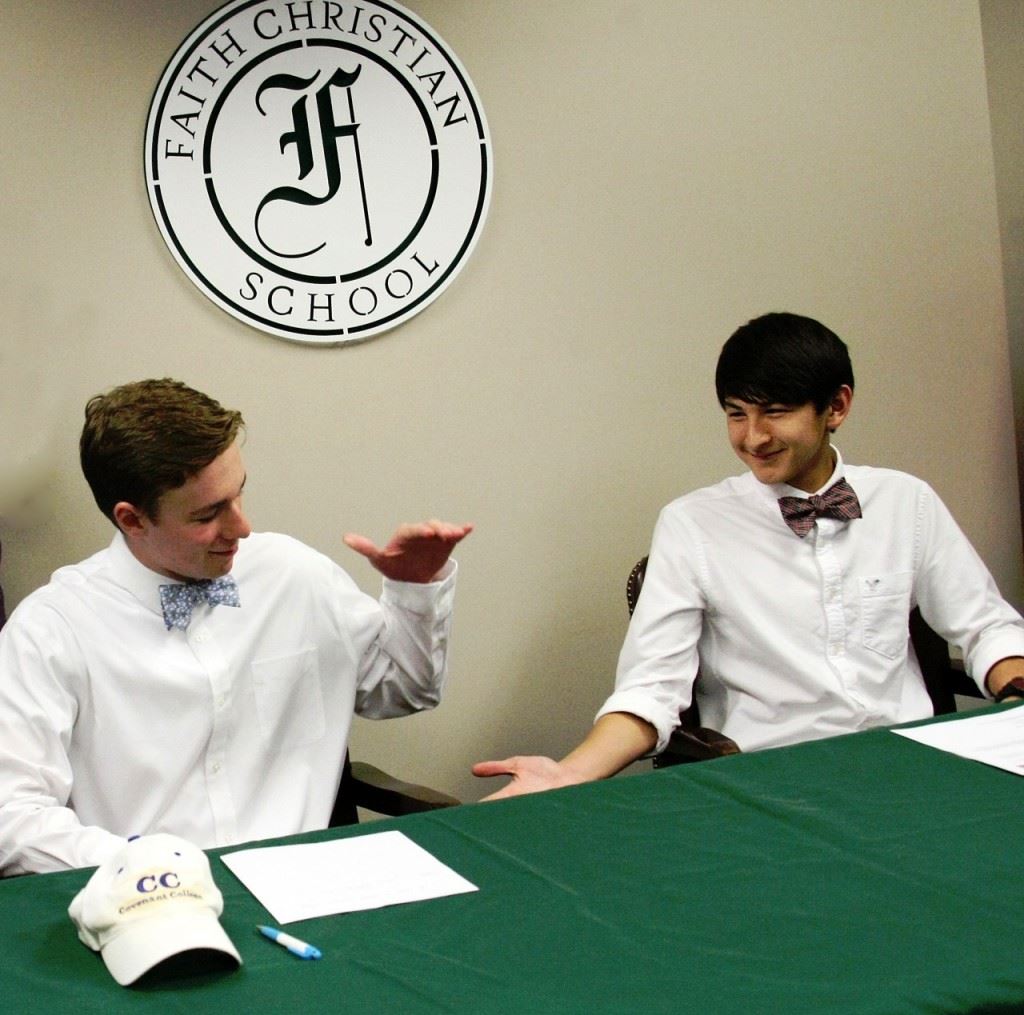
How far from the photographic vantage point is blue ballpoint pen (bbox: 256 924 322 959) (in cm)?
127

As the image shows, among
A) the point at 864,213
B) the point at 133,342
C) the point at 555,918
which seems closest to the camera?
→ the point at 555,918

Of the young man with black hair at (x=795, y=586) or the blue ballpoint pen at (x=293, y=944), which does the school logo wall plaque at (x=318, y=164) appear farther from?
the blue ballpoint pen at (x=293, y=944)

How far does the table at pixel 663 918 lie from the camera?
1.18 m

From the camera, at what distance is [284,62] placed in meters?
2.80

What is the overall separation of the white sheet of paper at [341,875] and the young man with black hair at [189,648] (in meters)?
0.44

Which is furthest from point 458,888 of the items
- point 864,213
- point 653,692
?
point 864,213

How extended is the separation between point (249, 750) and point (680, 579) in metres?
0.97

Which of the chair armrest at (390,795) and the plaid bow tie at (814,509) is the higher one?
the plaid bow tie at (814,509)

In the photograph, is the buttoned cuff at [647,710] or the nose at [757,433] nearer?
the buttoned cuff at [647,710]

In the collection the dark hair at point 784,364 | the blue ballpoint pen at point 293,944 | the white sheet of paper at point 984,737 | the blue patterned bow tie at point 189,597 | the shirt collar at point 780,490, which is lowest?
the white sheet of paper at point 984,737

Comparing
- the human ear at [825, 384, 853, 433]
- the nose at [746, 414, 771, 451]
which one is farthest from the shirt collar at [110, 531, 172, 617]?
the human ear at [825, 384, 853, 433]

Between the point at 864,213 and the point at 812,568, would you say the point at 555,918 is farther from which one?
the point at 864,213

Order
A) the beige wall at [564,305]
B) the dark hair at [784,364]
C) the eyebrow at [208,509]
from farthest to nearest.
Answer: the beige wall at [564,305]
the dark hair at [784,364]
the eyebrow at [208,509]

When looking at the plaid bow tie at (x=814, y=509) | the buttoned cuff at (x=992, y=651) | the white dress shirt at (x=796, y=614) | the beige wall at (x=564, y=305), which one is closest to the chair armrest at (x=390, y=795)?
the white dress shirt at (x=796, y=614)
